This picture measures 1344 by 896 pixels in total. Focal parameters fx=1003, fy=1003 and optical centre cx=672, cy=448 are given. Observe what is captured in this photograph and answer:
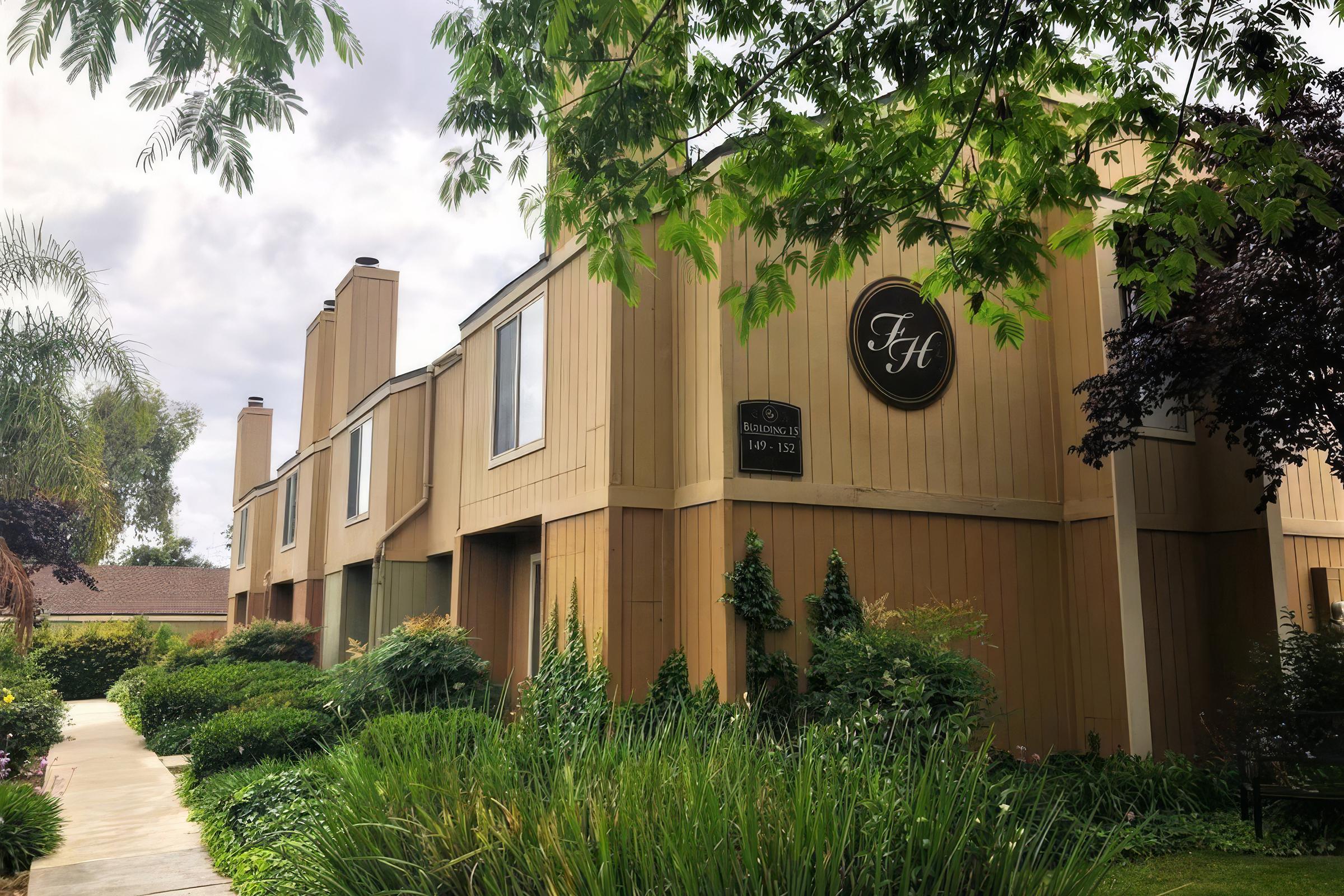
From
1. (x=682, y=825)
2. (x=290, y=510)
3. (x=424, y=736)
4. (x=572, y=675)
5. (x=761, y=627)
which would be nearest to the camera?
(x=682, y=825)

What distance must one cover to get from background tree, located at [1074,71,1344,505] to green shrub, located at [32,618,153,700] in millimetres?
21231

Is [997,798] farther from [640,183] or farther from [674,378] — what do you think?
[674,378]

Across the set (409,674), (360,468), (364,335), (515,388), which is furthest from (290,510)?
(409,674)

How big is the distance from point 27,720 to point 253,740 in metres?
3.07

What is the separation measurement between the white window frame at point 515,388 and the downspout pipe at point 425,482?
8.28ft

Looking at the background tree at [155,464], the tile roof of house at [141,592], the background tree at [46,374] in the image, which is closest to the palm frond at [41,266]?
the background tree at [46,374]

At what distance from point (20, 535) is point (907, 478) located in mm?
25656

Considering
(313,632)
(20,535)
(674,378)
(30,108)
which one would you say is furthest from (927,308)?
(20,535)

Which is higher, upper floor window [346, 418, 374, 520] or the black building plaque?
upper floor window [346, 418, 374, 520]

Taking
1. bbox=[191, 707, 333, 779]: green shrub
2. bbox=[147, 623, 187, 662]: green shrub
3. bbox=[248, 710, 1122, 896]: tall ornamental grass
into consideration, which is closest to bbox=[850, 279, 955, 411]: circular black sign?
bbox=[248, 710, 1122, 896]: tall ornamental grass

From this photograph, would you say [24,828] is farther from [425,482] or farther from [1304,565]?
[1304,565]

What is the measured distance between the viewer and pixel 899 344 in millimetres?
9188

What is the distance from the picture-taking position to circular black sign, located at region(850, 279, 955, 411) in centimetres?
902

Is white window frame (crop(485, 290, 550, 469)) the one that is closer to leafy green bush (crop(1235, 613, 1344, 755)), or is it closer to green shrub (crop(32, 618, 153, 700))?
leafy green bush (crop(1235, 613, 1344, 755))
